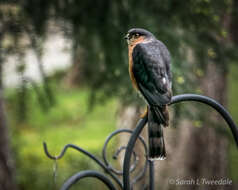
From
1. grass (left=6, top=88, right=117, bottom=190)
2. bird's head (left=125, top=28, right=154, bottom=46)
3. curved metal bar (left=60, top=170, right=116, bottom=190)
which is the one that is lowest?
grass (left=6, top=88, right=117, bottom=190)

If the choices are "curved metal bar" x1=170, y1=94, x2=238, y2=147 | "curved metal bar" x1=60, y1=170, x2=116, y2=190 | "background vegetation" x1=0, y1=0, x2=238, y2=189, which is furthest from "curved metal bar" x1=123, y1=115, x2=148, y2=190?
"background vegetation" x1=0, y1=0, x2=238, y2=189

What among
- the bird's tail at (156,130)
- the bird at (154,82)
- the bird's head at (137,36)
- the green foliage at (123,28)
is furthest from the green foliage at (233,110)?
the bird's tail at (156,130)

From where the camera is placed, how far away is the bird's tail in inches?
56.7

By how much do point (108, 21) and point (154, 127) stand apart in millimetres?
1173

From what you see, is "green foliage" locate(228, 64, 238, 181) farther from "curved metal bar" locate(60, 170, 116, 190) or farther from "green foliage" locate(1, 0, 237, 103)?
"curved metal bar" locate(60, 170, 116, 190)

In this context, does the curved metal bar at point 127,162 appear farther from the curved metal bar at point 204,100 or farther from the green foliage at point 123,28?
the green foliage at point 123,28

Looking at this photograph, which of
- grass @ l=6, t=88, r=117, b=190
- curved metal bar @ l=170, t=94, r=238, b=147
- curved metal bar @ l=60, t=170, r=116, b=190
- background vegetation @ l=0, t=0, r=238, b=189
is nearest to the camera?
curved metal bar @ l=60, t=170, r=116, b=190

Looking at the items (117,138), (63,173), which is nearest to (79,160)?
(63,173)

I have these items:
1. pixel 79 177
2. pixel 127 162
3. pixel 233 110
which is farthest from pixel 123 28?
pixel 233 110

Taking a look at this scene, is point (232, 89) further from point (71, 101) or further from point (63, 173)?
point (63, 173)

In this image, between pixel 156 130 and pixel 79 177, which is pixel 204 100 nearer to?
pixel 156 130

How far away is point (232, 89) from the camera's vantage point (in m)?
9.95

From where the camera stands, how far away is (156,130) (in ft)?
4.89

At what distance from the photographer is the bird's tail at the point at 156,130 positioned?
4.73 feet
